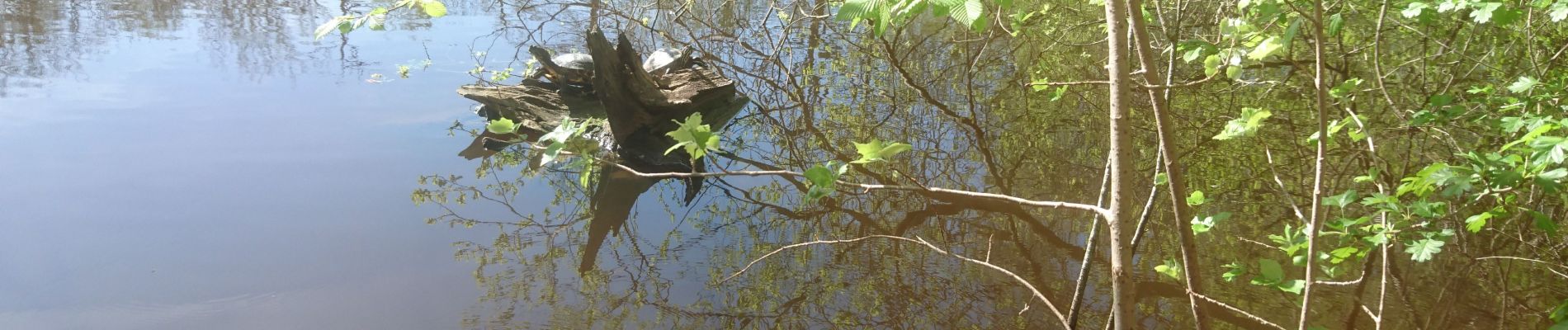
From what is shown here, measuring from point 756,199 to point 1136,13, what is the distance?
284cm

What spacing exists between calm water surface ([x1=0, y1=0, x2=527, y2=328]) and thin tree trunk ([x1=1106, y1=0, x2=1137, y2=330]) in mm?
2114

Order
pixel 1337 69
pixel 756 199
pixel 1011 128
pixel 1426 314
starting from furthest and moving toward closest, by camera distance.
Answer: pixel 1011 128
pixel 756 199
pixel 1337 69
pixel 1426 314

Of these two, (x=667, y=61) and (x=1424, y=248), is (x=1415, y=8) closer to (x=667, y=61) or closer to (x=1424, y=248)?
(x=1424, y=248)

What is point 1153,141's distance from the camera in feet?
16.0

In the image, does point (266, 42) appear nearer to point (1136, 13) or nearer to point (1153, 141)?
point (1153, 141)

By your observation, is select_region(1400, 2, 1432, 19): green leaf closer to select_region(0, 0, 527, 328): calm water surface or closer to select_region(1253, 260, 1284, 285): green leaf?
select_region(1253, 260, 1284, 285): green leaf

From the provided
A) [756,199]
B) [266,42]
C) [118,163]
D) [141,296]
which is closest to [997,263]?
[756,199]

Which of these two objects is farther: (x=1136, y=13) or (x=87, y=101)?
(x=87, y=101)

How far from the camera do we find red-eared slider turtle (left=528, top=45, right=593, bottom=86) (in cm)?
592

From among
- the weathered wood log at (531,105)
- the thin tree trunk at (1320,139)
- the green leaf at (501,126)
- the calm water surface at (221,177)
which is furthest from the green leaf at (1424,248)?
the weathered wood log at (531,105)

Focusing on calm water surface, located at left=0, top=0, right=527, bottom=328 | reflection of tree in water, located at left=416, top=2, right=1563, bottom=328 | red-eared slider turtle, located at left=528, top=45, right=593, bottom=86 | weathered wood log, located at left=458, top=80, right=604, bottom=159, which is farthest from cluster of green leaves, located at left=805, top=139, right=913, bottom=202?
red-eared slider turtle, located at left=528, top=45, right=593, bottom=86

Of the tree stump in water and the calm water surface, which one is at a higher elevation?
the tree stump in water

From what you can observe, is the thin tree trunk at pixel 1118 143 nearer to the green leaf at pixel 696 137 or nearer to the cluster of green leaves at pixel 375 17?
the green leaf at pixel 696 137

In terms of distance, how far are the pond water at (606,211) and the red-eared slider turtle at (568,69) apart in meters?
0.43
